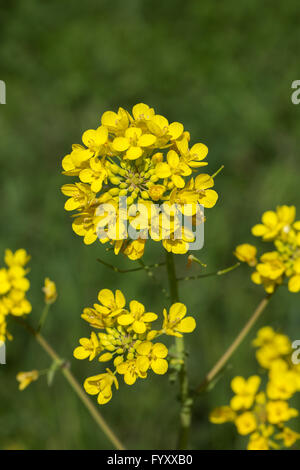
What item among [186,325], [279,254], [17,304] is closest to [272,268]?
[279,254]

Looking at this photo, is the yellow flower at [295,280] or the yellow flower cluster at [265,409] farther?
the yellow flower cluster at [265,409]

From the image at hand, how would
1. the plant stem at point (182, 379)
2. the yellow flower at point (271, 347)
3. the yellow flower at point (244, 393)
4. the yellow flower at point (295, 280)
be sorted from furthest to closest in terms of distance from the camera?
the yellow flower at point (271, 347) < the yellow flower at point (244, 393) < the yellow flower at point (295, 280) < the plant stem at point (182, 379)

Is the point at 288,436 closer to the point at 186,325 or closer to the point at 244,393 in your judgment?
the point at 244,393

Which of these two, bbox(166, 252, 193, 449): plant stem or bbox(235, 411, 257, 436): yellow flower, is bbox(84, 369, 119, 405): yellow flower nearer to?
bbox(166, 252, 193, 449): plant stem

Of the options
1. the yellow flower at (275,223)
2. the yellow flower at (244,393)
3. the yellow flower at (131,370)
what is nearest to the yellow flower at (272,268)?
the yellow flower at (275,223)

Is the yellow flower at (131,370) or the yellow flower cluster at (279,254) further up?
the yellow flower cluster at (279,254)

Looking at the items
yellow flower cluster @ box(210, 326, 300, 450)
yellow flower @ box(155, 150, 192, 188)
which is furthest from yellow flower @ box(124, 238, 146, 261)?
yellow flower cluster @ box(210, 326, 300, 450)

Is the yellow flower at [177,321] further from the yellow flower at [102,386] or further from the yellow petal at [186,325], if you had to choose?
the yellow flower at [102,386]
